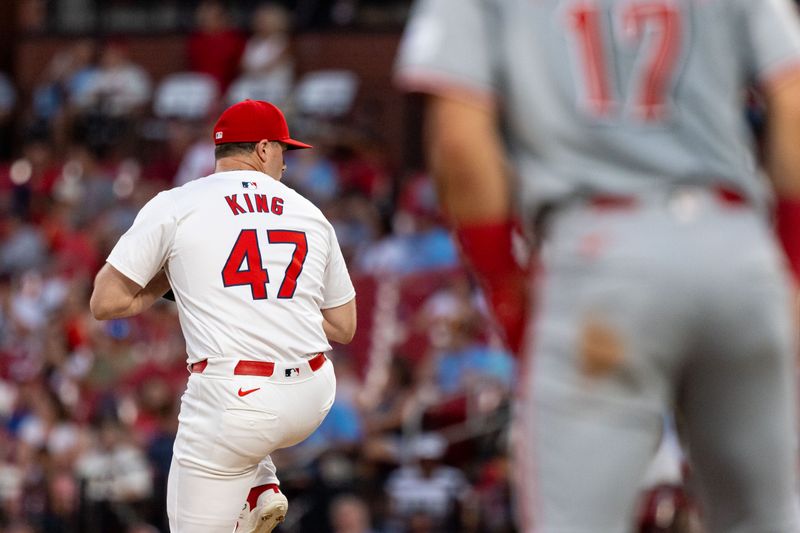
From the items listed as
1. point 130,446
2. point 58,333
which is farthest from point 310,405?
point 58,333

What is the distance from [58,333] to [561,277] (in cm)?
1212

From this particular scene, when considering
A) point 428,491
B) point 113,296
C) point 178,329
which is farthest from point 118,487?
point 113,296

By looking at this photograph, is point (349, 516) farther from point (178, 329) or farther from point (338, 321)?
point (178, 329)

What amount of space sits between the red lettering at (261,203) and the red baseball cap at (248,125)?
0.28 m

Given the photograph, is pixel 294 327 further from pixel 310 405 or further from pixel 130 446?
pixel 130 446

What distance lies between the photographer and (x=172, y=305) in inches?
569

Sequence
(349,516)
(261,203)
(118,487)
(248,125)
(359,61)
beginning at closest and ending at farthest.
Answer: (261,203) < (248,125) < (349,516) < (118,487) < (359,61)

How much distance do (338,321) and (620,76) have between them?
3256mm

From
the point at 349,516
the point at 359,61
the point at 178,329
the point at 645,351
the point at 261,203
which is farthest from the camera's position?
the point at 359,61

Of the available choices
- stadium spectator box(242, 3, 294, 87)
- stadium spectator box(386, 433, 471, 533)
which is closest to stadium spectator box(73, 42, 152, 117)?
stadium spectator box(242, 3, 294, 87)

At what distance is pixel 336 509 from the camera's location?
968 cm

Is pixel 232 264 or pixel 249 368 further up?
pixel 232 264

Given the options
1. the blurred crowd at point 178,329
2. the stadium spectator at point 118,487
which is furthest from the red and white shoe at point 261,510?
the stadium spectator at point 118,487

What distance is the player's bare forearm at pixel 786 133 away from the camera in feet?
9.23
